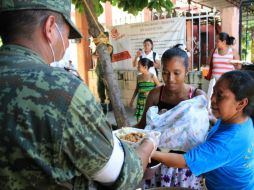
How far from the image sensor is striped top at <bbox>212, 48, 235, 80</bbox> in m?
5.80

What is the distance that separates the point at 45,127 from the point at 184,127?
100cm

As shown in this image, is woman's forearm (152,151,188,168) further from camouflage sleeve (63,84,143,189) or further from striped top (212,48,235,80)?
striped top (212,48,235,80)

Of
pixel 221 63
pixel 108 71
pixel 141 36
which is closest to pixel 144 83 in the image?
pixel 221 63

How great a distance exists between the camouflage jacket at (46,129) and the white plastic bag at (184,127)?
0.84 m

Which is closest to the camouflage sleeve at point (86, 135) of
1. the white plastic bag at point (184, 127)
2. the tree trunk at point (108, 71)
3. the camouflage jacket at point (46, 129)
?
the camouflage jacket at point (46, 129)

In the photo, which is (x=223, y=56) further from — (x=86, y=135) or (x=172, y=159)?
(x=86, y=135)

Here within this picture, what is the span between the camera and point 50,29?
1087mm

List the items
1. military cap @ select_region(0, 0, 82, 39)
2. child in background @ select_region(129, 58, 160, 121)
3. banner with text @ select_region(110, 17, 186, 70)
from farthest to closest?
Result: 1. banner with text @ select_region(110, 17, 186, 70)
2. child in background @ select_region(129, 58, 160, 121)
3. military cap @ select_region(0, 0, 82, 39)

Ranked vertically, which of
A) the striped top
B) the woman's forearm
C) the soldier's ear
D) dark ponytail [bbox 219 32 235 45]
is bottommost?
the woman's forearm

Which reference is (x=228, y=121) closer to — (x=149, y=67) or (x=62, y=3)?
(x=62, y=3)

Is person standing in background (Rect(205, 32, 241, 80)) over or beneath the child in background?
over

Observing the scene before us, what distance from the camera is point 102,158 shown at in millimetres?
967

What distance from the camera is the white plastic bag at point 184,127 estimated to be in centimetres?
174

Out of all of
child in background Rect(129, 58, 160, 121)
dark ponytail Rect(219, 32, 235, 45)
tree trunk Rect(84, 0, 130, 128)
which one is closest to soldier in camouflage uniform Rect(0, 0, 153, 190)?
tree trunk Rect(84, 0, 130, 128)
